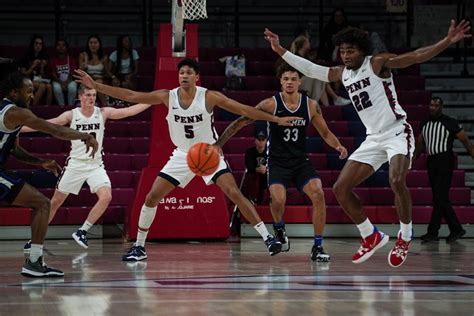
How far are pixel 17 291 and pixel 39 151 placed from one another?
771cm

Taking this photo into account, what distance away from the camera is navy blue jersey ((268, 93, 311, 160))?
9.48m

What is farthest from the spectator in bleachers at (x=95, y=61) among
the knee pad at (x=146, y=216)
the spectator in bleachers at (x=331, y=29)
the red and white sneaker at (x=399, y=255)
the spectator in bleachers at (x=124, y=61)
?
the red and white sneaker at (x=399, y=255)

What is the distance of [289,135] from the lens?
31.3 feet

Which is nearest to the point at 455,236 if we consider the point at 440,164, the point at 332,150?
the point at 440,164

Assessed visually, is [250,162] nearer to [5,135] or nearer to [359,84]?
[359,84]

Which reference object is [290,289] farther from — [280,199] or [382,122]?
[280,199]

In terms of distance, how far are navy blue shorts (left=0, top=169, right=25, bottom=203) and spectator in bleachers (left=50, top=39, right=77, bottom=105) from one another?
7.32m

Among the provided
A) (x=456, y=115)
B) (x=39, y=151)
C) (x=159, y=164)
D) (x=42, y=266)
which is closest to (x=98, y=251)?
(x=159, y=164)

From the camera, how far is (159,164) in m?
11.7

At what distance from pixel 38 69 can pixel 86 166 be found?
380 centimetres

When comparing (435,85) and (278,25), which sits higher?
(278,25)

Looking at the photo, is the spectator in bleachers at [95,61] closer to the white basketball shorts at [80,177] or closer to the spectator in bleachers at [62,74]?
the spectator in bleachers at [62,74]

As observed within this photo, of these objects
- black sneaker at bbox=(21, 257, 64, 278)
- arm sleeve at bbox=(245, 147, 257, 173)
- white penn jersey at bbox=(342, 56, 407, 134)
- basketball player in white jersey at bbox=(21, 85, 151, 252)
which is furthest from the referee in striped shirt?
black sneaker at bbox=(21, 257, 64, 278)

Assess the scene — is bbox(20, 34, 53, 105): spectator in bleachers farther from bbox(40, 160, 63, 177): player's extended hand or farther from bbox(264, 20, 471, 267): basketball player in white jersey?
bbox(264, 20, 471, 267): basketball player in white jersey
